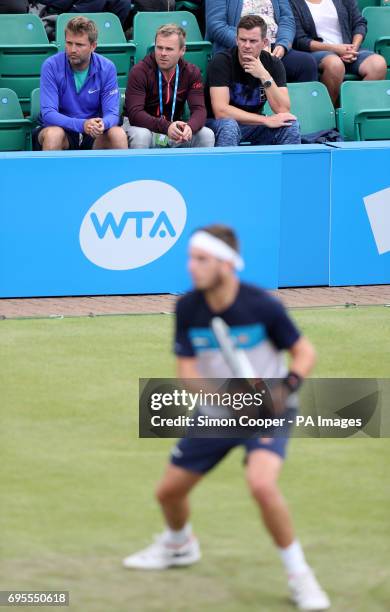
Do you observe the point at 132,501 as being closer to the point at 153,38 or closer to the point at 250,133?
the point at 250,133

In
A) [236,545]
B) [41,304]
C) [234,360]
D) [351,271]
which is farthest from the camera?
[351,271]

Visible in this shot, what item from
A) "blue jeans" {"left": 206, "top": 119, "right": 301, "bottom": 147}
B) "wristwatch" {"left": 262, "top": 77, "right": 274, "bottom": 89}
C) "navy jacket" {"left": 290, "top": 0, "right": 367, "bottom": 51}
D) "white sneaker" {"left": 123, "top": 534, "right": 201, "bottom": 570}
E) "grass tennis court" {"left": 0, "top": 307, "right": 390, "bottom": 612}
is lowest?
"grass tennis court" {"left": 0, "top": 307, "right": 390, "bottom": 612}

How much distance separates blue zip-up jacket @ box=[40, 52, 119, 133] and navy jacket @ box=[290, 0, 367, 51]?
3.22 m

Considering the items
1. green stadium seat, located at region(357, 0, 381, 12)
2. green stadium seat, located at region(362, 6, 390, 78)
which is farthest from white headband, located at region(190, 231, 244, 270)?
green stadium seat, located at region(357, 0, 381, 12)

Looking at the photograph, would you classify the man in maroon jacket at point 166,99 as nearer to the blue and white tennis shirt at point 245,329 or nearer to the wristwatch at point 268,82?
the wristwatch at point 268,82

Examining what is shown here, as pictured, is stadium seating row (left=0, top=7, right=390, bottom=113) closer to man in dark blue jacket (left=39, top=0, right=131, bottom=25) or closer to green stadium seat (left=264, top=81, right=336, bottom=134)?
man in dark blue jacket (left=39, top=0, right=131, bottom=25)

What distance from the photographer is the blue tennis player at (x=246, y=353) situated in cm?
537

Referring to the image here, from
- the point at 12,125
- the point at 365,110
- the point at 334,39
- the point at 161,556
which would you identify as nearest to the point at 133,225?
the point at 12,125

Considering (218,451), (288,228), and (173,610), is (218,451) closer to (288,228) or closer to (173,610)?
(173,610)

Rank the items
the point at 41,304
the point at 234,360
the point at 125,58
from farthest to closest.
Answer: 1. the point at 125,58
2. the point at 41,304
3. the point at 234,360

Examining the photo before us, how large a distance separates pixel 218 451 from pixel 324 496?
1.60 meters

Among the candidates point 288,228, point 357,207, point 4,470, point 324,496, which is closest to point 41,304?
point 288,228

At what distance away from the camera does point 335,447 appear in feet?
26.2

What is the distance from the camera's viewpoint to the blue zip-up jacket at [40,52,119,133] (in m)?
12.0
